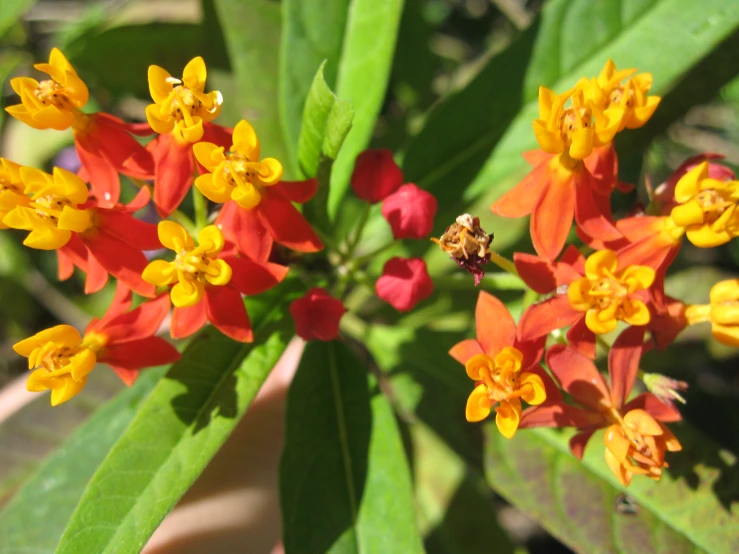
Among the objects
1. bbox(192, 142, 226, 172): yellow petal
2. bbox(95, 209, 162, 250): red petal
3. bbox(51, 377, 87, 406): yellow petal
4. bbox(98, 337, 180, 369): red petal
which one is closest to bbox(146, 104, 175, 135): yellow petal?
bbox(192, 142, 226, 172): yellow petal

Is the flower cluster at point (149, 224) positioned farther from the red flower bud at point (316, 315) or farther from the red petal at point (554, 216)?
the red petal at point (554, 216)

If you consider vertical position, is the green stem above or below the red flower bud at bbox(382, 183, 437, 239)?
above

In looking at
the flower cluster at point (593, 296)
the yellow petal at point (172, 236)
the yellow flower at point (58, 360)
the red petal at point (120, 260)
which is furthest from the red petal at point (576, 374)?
the yellow flower at point (58, 360)

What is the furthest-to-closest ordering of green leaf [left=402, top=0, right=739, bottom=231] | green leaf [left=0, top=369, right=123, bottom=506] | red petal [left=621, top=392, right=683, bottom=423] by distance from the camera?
green leaf [left=0, top=369, right=123, bottom=506], green leaf [left=402, top=0, right=739, bottom=231], red petal [left=621, top=392, right=683, bottom=423]

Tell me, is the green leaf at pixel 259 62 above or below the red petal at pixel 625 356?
above

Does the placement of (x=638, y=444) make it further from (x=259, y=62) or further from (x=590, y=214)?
(x=259, y=62)

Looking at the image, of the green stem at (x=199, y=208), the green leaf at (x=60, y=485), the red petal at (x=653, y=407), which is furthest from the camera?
the green leaf at (x=60, y=485)

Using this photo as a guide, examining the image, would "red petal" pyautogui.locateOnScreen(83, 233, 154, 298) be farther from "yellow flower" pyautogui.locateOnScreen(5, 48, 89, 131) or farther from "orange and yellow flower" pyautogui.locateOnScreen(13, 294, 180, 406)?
"yellow flower" pyautogui.locateOnScreen(5, 48, 89, 131)

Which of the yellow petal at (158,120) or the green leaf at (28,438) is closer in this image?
the yellow petal at (158,120)
